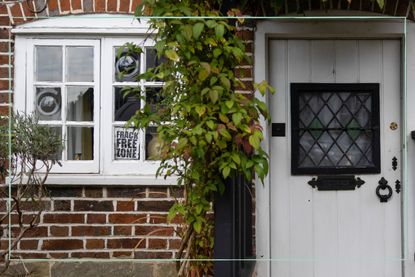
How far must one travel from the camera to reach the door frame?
4.41 m

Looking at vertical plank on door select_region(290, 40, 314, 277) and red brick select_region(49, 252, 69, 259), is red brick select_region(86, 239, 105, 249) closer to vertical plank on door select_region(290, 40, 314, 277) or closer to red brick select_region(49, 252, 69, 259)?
red brick select_region(49, 252, 69, 259)

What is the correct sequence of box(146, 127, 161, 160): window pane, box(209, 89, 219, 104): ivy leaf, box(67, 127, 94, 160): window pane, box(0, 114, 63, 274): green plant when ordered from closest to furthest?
box(209, 89, 219, 104): ivy leaf, box(0, 114, 63, 274): green plant, box(146, 127, 161, 160): window pane, box(67, 127, 94, 160): window pane

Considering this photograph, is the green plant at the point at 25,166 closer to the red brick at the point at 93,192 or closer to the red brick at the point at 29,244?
the red brick at the point at 29,244

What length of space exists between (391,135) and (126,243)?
2174mm

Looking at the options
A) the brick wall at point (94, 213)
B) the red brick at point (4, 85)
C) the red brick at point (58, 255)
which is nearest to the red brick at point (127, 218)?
the brick wall at point (94, 213)

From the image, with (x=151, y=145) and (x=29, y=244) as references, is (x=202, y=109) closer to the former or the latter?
(x=151, y=145)

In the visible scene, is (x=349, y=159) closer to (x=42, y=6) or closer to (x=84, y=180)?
(x=84, y=180)

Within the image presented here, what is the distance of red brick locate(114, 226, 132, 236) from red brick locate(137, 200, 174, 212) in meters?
0.17

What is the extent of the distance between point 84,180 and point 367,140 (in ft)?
7.11

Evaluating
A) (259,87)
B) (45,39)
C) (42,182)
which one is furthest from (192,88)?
(45,39)

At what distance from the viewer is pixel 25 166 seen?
12.7 feet

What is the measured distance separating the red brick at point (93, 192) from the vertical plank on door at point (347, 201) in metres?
1.82

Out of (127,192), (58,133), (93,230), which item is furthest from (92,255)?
(58,133)

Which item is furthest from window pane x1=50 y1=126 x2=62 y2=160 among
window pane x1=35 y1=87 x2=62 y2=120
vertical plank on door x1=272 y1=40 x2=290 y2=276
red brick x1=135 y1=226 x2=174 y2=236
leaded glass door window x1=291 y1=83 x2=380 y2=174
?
leaded glass door window x1=291 y1=83 x2=380 y2=174
